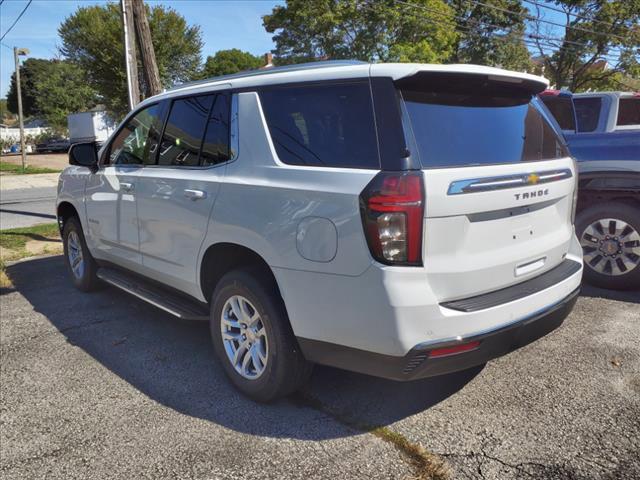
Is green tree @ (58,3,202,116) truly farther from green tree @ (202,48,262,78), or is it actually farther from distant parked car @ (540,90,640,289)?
distant parked car @ (540,90,640,289)

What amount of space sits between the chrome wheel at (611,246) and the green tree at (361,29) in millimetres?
25882

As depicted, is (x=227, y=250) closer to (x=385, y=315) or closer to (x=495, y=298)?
(x=385, y=315)

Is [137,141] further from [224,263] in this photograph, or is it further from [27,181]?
[27,181]

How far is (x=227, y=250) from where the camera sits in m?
3.35

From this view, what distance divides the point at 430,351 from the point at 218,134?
6.31ft

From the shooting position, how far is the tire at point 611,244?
16.2 ft

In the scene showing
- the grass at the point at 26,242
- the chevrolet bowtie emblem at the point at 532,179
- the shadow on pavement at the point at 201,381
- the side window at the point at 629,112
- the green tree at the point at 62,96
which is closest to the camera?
the chevrolet bowtie emblem at the point at 532,179

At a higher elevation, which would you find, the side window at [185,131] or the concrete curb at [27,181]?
the side window at [185,131]

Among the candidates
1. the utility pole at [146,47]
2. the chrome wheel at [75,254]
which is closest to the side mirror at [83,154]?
the chrome wheel at [75,254]

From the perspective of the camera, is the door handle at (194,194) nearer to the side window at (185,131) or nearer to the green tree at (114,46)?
the side window at (185,131)

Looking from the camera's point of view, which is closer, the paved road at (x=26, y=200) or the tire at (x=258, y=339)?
the tire at (x=258, y=339)

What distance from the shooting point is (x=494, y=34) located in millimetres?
34812

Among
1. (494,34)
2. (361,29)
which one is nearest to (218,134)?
(361,29)

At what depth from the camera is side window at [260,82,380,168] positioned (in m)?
2.64
